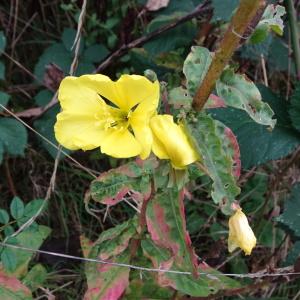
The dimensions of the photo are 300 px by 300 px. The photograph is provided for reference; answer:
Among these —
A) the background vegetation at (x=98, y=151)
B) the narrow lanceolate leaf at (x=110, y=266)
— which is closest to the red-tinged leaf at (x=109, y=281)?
the narrow lanceolate leaf at (x=110, y=266)

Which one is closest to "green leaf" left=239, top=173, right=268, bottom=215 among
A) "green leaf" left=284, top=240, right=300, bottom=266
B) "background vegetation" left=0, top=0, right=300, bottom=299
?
"background vegetation" left=0, top=0, right=300, bottom=299

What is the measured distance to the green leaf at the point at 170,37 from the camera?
4.55ft

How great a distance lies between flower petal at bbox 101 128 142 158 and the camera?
0.75m

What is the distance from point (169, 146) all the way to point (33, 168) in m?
0.91

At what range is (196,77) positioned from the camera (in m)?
0.79

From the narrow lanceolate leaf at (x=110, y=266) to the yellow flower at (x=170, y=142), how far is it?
11.9 inches

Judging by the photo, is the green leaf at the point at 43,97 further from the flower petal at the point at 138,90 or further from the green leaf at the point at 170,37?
the flower petal at the point at 138,90

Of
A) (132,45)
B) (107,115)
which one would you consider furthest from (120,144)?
(132,45)

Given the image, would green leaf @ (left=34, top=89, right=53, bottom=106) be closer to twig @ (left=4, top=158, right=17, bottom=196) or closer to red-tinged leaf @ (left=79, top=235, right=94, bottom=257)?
twig @ (left=4, top=158, right=17, bottom=196)

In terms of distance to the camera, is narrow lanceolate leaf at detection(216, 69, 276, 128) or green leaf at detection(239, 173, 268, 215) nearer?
narrow lanceolate leaf at detection(216, 69, 276, 128)

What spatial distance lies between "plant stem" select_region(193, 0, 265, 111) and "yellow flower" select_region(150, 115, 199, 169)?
0.06m

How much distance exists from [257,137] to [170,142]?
19.2 inches

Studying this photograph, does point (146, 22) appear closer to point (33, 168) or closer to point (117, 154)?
point (33, 168)

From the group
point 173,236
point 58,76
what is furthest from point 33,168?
Answer: point 173,236
